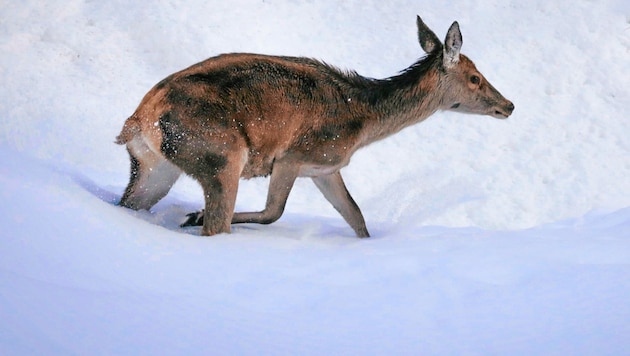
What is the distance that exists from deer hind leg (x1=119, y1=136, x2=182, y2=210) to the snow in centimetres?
15

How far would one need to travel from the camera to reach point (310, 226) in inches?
283

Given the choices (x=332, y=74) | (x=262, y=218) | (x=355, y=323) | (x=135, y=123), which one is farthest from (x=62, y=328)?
(x=332, y=74)

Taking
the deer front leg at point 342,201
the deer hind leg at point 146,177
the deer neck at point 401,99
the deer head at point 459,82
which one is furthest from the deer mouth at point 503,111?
the deer hind leg at point 146,177

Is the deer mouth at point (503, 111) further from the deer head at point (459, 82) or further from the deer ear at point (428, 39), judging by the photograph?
the deer ear at point (428, 39)

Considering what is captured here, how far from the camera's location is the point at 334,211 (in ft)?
31.0

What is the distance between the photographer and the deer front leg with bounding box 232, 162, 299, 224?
6801 millimetres

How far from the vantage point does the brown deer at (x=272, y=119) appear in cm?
625

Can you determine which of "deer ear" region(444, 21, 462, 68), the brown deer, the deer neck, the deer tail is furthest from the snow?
"deer ear" region(444, 21, 462, 68)

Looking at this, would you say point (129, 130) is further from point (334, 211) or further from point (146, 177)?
point (334, 211)

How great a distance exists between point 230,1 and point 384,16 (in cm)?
215

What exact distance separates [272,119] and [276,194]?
0.63 m

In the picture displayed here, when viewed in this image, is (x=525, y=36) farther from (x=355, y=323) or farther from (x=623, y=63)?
(x=355, y=323)

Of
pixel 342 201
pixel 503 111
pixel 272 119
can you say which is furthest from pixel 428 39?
pixel 272 119

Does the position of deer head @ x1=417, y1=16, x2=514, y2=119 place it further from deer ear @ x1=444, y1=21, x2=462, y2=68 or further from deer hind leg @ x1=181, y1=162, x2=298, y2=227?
deer hind leg @ x1=181, y1=162, x2=298, y2=227
